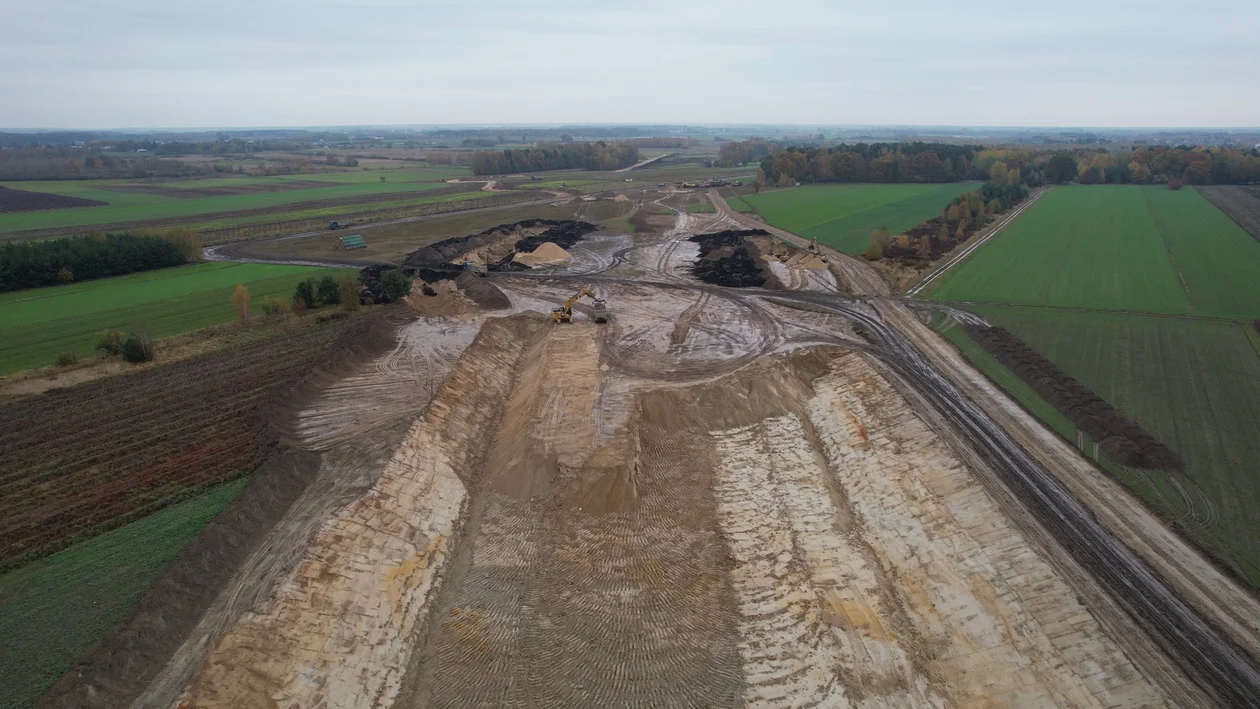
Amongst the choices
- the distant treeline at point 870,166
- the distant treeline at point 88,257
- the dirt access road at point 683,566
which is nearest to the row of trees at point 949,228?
the distant treeline at point 870,166

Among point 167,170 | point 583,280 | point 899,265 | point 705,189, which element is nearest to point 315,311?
point 583,280

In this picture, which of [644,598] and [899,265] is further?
[899,265]

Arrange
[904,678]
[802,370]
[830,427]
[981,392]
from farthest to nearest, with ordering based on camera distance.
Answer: [802,370]
[981,392]
[830,427]
[904,678]

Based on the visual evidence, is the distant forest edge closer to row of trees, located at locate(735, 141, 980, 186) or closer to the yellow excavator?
row of trees, located at locate(735, 141, 980, 186)

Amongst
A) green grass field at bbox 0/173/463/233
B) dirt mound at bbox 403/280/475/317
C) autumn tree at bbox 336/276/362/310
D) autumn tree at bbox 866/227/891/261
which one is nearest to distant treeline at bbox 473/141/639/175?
green grass field at bbox 0/173/463/233

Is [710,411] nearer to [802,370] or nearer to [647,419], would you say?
[647,419]
